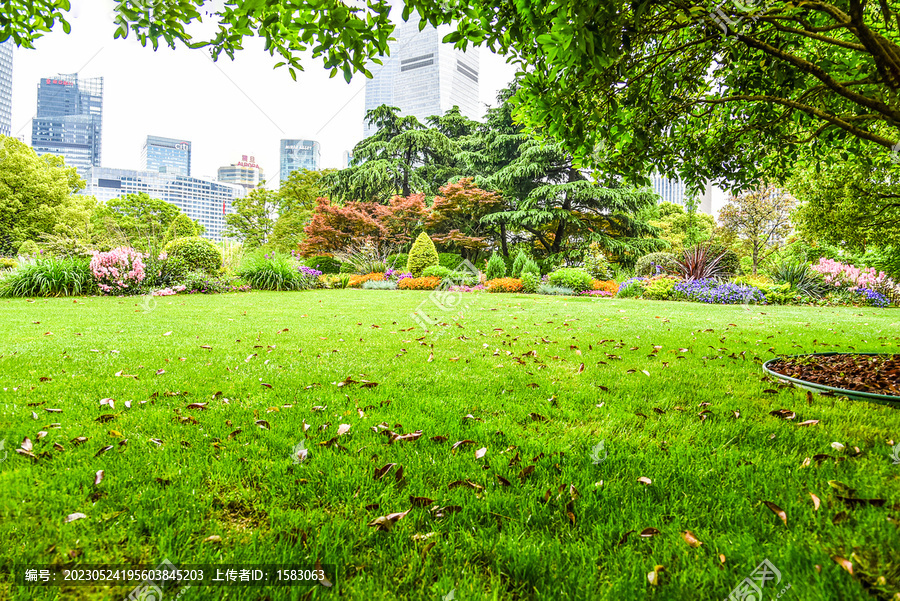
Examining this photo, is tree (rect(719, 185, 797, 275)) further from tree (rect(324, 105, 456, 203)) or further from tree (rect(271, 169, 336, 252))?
tree (rect(271, 169, 336, 252))

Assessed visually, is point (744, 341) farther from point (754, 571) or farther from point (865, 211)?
point (754, 571)

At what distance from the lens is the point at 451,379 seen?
124 inches

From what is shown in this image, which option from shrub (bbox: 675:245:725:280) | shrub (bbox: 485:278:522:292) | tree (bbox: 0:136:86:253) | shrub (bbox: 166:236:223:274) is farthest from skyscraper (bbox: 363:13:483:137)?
shrub (bbox: 166:236:223:274)

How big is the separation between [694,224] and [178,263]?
30.1m

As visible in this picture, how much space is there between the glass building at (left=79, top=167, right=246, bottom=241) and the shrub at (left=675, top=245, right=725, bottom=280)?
8829cm

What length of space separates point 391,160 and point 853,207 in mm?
21046

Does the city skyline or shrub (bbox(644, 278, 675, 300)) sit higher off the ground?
the city skyline

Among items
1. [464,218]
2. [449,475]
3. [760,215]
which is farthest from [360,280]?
[760,215]

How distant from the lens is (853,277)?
11.6m

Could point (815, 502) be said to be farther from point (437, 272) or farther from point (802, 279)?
point (802, 279)

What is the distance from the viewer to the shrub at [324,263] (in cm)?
1927

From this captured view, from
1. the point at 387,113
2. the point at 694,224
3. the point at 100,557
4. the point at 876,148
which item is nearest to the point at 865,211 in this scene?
the point at 876,148

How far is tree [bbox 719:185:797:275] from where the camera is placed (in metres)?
20.9

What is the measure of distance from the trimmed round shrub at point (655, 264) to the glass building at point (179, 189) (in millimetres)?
86478
